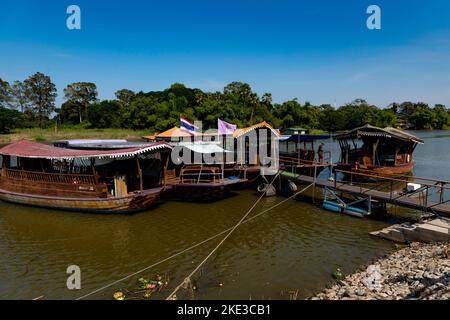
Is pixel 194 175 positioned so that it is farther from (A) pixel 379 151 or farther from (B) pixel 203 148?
(A) pixel 379 151

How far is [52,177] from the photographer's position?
15406 mm

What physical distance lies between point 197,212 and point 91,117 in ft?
221

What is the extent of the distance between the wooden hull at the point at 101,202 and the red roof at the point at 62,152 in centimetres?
217

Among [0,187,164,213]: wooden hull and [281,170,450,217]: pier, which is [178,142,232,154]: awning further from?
[281,170,450,217]: pier

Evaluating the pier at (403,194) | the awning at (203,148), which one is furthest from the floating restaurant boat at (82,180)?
the pier at (403,194)

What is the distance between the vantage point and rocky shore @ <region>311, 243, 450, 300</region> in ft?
24.0

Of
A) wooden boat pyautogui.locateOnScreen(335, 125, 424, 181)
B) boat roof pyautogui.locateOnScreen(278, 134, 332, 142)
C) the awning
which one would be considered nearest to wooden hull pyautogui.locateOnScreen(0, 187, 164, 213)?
the awning

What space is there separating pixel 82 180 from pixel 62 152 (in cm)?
187

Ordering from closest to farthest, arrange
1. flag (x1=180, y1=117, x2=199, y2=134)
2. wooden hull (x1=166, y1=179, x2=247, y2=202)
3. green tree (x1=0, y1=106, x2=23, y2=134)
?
wooden hull (x1=166, y1=179, x2=247, y2=202)
flag (x1=180, y1=117, x2=199, y2=134)
green tree (x1=0, y1=106, x2=23, y2=134)

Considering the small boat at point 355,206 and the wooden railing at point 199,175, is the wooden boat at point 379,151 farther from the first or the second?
the wooden railing at point 199,175

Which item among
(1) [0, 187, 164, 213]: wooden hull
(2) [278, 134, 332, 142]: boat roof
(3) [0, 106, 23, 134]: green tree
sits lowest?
(1) [0, 187, 164, 213]: wooden hull

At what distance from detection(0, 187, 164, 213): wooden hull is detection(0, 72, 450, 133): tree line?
4847cm
